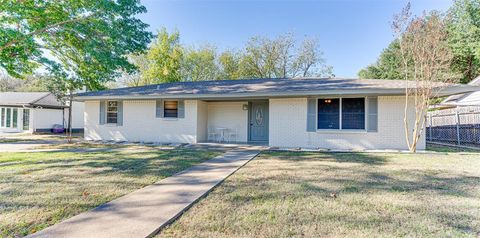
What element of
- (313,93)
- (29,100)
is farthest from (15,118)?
(313,93)

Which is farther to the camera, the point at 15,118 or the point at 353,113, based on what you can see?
the point at 15,118

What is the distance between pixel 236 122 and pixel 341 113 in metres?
5.22

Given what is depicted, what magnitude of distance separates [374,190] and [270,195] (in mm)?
2014

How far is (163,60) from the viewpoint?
25.6 metres

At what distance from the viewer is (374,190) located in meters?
4.57

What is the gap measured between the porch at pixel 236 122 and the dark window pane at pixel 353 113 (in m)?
3.86

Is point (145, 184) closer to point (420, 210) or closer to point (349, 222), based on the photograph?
point (349, 222)

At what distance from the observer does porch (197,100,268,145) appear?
12.7 metres

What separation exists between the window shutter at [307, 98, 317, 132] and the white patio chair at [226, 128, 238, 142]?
156 inches

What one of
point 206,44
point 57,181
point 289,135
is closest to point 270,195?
point 57,181

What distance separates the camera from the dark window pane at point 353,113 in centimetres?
1022

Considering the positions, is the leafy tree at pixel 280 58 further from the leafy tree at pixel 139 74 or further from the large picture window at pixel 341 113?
the large picture window at pixel 341 113

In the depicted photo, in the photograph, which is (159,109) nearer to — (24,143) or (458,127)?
(24,143)

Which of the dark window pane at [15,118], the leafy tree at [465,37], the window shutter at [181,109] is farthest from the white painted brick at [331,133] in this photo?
the dark window pane at [15,118]
